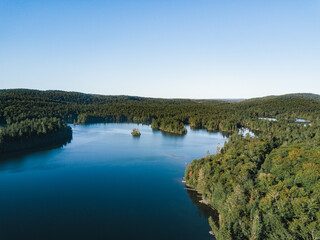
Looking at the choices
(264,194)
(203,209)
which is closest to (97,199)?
(203,209)

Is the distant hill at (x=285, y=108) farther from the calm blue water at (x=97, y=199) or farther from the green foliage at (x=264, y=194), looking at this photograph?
the green foliage at (x=264, y=194)

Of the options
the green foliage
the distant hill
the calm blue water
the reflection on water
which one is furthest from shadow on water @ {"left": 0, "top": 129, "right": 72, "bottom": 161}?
the distant hill

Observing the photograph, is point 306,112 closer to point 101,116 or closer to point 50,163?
point 101,116

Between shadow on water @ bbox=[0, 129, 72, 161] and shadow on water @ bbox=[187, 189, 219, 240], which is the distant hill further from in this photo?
shadow on water @ bbox=[187, 189, 219, 240]

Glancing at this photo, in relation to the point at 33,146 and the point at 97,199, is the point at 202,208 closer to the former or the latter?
the point at 97,199

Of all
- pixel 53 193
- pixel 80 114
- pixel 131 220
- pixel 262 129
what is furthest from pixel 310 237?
pixel 80 114

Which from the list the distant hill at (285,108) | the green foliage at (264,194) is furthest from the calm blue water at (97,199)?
the distant hill at (285,108)

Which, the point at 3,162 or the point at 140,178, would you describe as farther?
the point at 3,162
